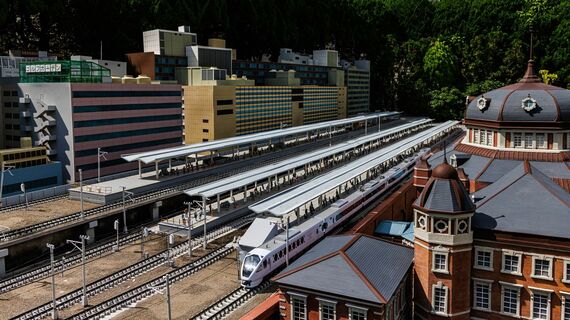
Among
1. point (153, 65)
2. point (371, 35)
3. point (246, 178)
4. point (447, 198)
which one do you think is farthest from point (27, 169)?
point (371, 35)

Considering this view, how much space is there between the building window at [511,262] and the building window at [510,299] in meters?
1.15

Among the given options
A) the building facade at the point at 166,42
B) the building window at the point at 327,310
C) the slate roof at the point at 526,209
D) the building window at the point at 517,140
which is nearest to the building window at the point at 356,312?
the building window at the point at 327,310

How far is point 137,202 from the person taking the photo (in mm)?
68500

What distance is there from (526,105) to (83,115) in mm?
59601

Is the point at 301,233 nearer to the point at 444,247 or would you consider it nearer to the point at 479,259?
the point at 444,247

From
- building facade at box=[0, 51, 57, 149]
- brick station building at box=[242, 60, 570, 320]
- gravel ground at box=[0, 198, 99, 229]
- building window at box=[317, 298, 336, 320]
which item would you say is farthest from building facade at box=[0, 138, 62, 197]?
building window at box=[317, 298, 336, 320]

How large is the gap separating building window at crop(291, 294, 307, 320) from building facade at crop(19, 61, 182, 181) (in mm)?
50374

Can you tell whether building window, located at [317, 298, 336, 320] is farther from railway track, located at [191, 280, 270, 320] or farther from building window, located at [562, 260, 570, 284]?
building window, located at [562, 260, 570, 284]

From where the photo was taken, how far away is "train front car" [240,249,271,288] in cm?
4338

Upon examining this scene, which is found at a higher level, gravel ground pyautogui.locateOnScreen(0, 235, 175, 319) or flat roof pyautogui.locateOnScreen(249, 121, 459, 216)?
flat roof pyautogui.locateOnScreen(249, 121, 459, 216)

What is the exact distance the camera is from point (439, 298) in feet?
126

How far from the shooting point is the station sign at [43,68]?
250 ft

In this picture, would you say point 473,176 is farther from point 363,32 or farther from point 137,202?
point 363,32

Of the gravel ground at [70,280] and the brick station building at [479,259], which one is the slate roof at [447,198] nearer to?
the brick station building at [479,259]
